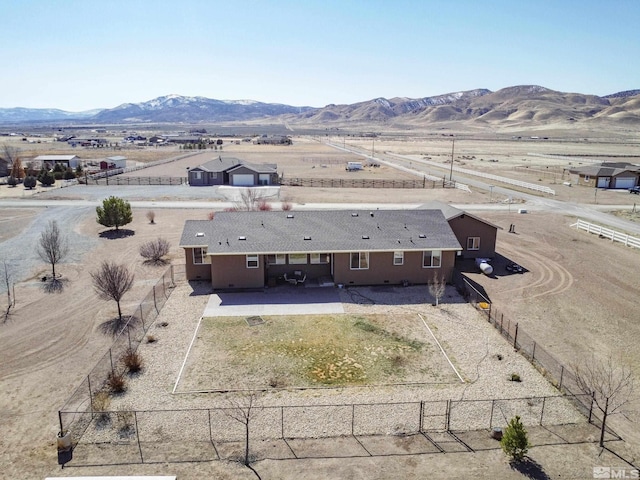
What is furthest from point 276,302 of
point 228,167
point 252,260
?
point 228,167

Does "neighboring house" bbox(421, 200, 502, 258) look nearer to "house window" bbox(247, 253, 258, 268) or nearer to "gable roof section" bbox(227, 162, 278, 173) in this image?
"house window" bbox(247, 253, 258, 268)

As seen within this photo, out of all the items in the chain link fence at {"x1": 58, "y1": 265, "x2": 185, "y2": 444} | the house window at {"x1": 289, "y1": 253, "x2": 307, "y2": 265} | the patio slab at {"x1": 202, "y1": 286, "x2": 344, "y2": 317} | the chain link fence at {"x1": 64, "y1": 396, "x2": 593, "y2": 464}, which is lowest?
the chain link fence at {"x1": 64, "y1": 396, "x2": 593, "y2": 464}

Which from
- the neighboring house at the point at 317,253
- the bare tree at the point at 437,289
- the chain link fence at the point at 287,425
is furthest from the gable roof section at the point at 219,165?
the chain link fence at the point at 287,425

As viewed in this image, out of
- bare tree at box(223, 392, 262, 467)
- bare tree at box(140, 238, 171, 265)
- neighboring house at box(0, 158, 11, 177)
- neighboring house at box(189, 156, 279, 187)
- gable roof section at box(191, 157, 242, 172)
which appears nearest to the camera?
bare tree at box(223, 392, 262, 467)

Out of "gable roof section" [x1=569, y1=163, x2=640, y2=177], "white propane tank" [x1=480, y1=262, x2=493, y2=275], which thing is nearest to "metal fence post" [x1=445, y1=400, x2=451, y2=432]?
"white propane tank" [x1=480, y1=262, x2=493, y2=275]

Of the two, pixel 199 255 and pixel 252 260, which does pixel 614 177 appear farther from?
pixel 199 255

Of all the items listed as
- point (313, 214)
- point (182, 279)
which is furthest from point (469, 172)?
point (182, 279)
